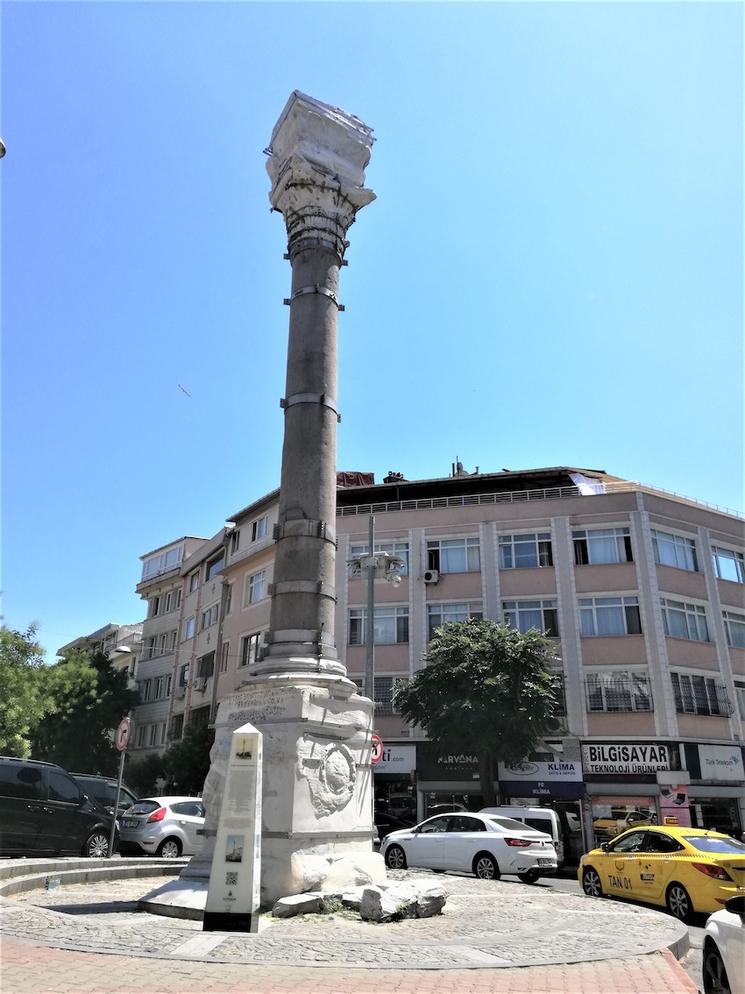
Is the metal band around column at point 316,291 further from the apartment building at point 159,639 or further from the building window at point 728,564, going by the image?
the apartment building at point 159,639

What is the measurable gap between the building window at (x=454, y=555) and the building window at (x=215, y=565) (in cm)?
1302

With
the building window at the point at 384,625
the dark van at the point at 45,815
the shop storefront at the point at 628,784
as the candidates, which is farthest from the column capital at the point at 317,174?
the shop storefront at the point at 628,784

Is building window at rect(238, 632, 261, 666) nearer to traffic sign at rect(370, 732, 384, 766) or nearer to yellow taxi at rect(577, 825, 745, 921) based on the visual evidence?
traffic sign at rect(370, 732, 384, 766)

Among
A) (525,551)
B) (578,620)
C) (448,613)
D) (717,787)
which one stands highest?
(525,551)

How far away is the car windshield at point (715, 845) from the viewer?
11625 mm

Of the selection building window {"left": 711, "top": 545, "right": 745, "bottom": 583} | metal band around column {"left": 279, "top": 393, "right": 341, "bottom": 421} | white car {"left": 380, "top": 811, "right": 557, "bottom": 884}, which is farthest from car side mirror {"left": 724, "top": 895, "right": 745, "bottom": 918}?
building window {"left": 711, "top": 545, "right": 745, "bottom": 583}

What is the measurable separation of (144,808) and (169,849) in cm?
102

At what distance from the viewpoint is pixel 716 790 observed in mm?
27984

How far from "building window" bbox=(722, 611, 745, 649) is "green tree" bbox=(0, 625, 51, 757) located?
2577 cm

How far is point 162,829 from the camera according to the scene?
15.6 metres

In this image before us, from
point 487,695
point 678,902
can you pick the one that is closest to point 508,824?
point 678,902

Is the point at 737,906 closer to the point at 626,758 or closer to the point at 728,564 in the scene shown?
the point at 626,758

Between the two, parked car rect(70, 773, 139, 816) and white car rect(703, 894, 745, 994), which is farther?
parked car rect(70, 773, 139, 816)

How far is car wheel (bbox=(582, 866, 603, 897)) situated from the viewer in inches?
527
